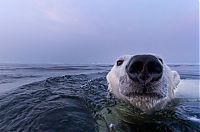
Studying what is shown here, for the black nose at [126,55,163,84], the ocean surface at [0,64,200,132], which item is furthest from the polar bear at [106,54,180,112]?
the ocean surface at [0,64,200,132]

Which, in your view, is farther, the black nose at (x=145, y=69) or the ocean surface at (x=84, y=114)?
the ocean surface at (x=84, y=114)

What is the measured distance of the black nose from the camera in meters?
3.65

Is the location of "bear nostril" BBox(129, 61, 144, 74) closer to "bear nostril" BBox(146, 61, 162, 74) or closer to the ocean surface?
"bear nostril" BBox(146, 61, 162, 74)

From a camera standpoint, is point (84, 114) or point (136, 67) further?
point (84, 114)

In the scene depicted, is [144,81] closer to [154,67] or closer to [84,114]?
[154,67]

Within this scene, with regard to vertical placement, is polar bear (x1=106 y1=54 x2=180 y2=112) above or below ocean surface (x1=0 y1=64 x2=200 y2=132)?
above

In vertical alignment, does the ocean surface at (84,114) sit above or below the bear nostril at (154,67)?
below

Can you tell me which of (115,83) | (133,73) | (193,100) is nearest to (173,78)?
(193,100)

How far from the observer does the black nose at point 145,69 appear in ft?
12.0

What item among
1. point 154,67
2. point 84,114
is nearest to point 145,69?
point 154,67

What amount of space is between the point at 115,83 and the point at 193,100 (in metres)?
2.13

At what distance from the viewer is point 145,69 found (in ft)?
12.1

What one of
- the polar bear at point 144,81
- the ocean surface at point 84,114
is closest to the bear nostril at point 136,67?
the polar bear at point 144,81

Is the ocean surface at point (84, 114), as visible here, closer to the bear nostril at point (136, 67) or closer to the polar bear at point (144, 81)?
the polar bear at point (144, 81)
